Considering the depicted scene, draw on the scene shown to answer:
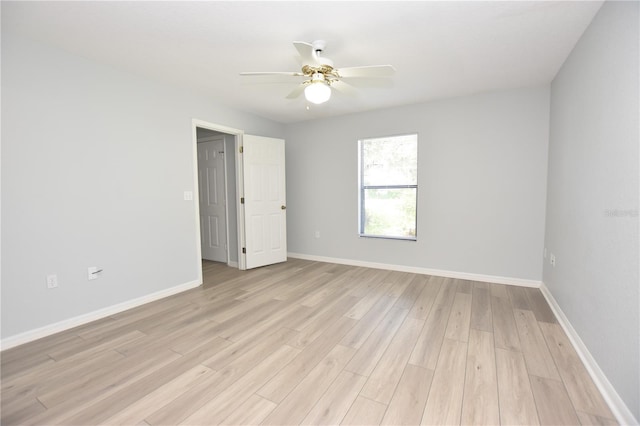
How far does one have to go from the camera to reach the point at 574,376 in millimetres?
1882

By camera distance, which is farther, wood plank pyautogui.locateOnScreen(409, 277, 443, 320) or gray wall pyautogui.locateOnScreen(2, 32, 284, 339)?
wood plank pyautogui.locateOnScreen(409, 277, 443, 320)

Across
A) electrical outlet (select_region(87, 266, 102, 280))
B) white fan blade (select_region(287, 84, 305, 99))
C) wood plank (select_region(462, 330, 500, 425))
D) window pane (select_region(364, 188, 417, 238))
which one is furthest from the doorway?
wood plank (select_region(462, 330, 500, 425))

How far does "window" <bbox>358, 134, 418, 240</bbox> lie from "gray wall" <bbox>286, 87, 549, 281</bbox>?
0.13 meters

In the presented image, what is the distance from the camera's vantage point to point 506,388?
1.78m

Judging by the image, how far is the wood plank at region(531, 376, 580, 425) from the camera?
153cm

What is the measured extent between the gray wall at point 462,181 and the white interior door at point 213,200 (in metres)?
1.70

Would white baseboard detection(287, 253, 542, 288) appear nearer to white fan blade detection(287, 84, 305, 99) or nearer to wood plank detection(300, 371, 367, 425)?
wood plank detection(300, 371, 367, 425)

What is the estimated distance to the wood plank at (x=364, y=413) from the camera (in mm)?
1540

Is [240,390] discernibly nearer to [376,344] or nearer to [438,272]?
[376,344]

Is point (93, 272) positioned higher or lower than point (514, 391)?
higher

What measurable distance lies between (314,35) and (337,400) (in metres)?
2.58

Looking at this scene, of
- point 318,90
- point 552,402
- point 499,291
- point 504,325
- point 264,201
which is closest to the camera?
point 552,402

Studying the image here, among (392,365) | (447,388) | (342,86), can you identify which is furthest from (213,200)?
(447,388)

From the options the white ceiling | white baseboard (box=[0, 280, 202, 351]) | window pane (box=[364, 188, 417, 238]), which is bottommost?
white baseboard (box=[0, 280, 202, 351])
